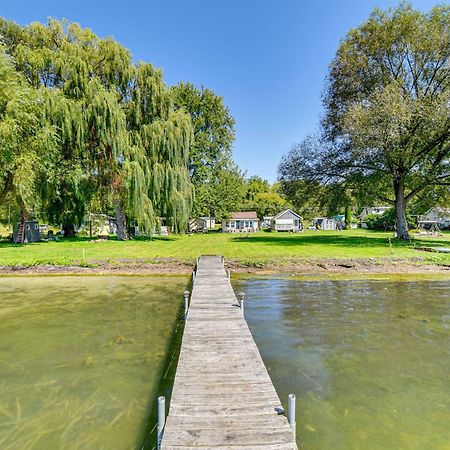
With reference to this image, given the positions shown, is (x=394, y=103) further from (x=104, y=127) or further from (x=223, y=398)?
(x=223, y=398)

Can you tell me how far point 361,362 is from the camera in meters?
6.79

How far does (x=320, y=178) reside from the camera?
27.4 m

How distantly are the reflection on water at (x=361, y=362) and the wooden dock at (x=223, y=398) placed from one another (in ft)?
2.94

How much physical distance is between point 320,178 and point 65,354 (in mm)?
24146

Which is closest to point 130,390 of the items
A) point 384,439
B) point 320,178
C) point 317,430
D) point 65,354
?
point 65,354

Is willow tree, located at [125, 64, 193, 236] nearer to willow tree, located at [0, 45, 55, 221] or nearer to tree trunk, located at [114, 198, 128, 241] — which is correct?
tree trunk, located at [114, 198, 128, 241]

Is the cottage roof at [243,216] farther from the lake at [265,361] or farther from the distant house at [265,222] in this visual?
the lake at [265,361]

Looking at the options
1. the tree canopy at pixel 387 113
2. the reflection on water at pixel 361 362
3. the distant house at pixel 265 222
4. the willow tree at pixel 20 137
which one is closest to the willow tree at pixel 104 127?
the willow tree at pixel 20 137

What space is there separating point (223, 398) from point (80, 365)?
12.3 feet

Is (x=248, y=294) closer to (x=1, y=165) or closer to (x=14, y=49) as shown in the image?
(x=1, y=165)

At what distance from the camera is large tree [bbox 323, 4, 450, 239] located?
22.0 m

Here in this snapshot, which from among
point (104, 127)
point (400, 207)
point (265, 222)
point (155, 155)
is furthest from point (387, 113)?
point (265, 222)

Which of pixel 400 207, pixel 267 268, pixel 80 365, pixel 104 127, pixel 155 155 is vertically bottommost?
pixel 80 365

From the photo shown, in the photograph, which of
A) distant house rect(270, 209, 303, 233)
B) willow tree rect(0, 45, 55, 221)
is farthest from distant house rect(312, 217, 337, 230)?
willow tree rect(0, 45, 55, 221)
